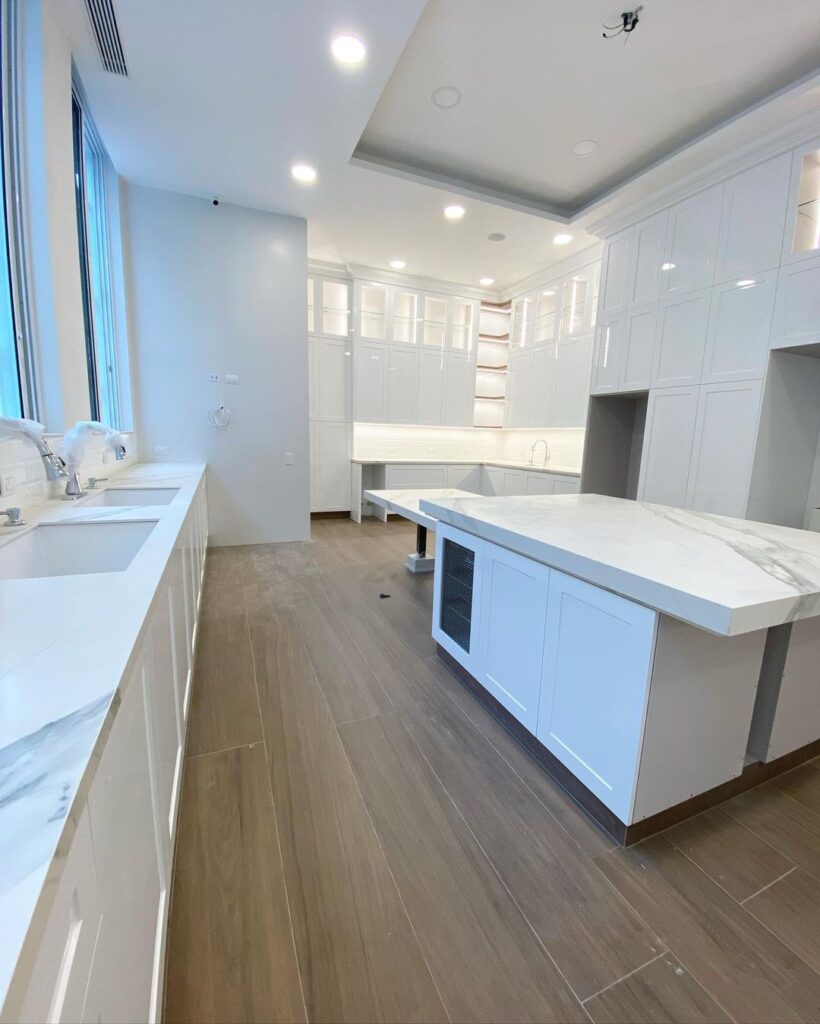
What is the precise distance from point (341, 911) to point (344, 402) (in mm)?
5223

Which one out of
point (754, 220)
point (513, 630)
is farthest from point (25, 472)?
point (754, 220)

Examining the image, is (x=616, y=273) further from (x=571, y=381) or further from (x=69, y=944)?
(x=69, y=944)

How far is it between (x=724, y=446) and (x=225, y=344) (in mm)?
4102

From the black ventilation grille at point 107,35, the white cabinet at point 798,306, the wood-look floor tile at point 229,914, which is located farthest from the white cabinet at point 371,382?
the wood-look floor tile at point 229,914

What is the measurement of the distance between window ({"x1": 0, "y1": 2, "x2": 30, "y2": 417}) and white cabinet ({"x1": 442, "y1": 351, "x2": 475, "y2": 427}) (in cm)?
470

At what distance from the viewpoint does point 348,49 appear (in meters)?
2.20

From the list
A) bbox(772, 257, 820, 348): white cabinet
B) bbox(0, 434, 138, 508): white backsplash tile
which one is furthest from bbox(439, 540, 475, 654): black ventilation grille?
bbox(772, 257, 820, 348): white cabinet

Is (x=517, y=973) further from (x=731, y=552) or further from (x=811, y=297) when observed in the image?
(x=811, y=297)

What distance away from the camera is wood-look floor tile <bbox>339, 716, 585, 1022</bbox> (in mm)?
921

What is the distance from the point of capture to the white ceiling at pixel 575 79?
218 centimetres

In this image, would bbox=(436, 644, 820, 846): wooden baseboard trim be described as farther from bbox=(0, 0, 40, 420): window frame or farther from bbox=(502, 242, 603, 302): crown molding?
bbox=(502, 242, 603, 302): crown molding

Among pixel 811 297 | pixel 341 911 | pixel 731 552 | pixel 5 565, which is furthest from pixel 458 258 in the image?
pixel 341 911

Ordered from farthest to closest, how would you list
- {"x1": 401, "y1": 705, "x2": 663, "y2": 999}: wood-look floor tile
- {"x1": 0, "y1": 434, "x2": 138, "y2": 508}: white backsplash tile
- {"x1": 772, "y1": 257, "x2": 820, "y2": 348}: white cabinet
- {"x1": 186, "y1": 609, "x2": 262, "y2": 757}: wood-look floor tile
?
{"x1": 772, "y1": 257, "x2": 820, "y2": 348}: white cabinet, {"x1": 186, "y1": 609, "x2": 262, "y2": 757}: wood-look floor tile, {"x1": 0, "y1": 434, "x2": 138, "y2": 508}: white backsplash tile, {"x1": 401, "y1": 705, "x2": 663, "y2": 999}: wood-look floor tile

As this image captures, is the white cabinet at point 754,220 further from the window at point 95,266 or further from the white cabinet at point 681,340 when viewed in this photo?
the window at point 95,266
